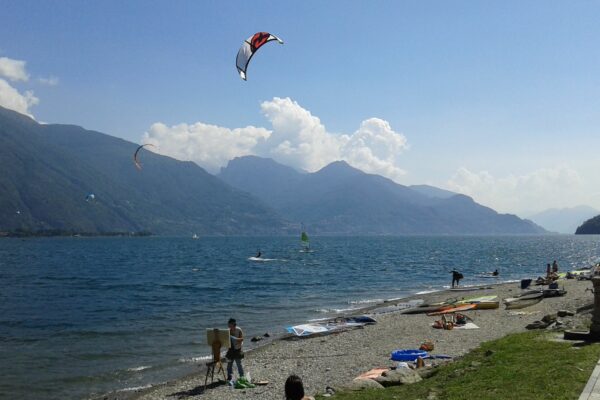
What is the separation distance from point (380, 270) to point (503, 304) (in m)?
41.9

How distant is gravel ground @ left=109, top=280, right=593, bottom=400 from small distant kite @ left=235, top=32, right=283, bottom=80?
11211 millimetres

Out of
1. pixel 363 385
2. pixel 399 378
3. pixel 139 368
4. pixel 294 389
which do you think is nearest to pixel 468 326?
pixel 399 378

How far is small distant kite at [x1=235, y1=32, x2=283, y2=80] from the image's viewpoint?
19391 mm

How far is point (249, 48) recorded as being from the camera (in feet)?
64.7

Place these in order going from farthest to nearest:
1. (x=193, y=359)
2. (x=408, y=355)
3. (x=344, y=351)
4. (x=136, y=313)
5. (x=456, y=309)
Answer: (x=136, y=313) → (x=456, y=309) → (x=193, y=359) → (x=344, y=351) → (x=408, y=355)

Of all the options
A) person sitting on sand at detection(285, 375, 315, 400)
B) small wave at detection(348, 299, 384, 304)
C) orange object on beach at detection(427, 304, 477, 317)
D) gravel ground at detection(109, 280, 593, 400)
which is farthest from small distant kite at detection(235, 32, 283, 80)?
small wave at detection(348, 299, 384, 304)

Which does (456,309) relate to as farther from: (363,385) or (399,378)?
(363,385)

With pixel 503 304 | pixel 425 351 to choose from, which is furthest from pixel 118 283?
pixel 425 351

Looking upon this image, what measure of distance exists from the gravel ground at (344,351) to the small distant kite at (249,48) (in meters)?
11.2

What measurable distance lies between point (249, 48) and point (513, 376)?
14560 millimetres

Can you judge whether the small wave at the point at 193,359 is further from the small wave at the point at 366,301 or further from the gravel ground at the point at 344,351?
the small wave at the point at 366,301

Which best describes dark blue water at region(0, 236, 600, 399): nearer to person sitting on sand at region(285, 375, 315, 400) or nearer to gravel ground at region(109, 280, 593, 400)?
gravel ground at region(109, 280, 593, 400)

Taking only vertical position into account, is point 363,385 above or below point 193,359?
above

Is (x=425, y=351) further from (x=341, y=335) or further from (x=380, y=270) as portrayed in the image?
(x=380, y=270)
